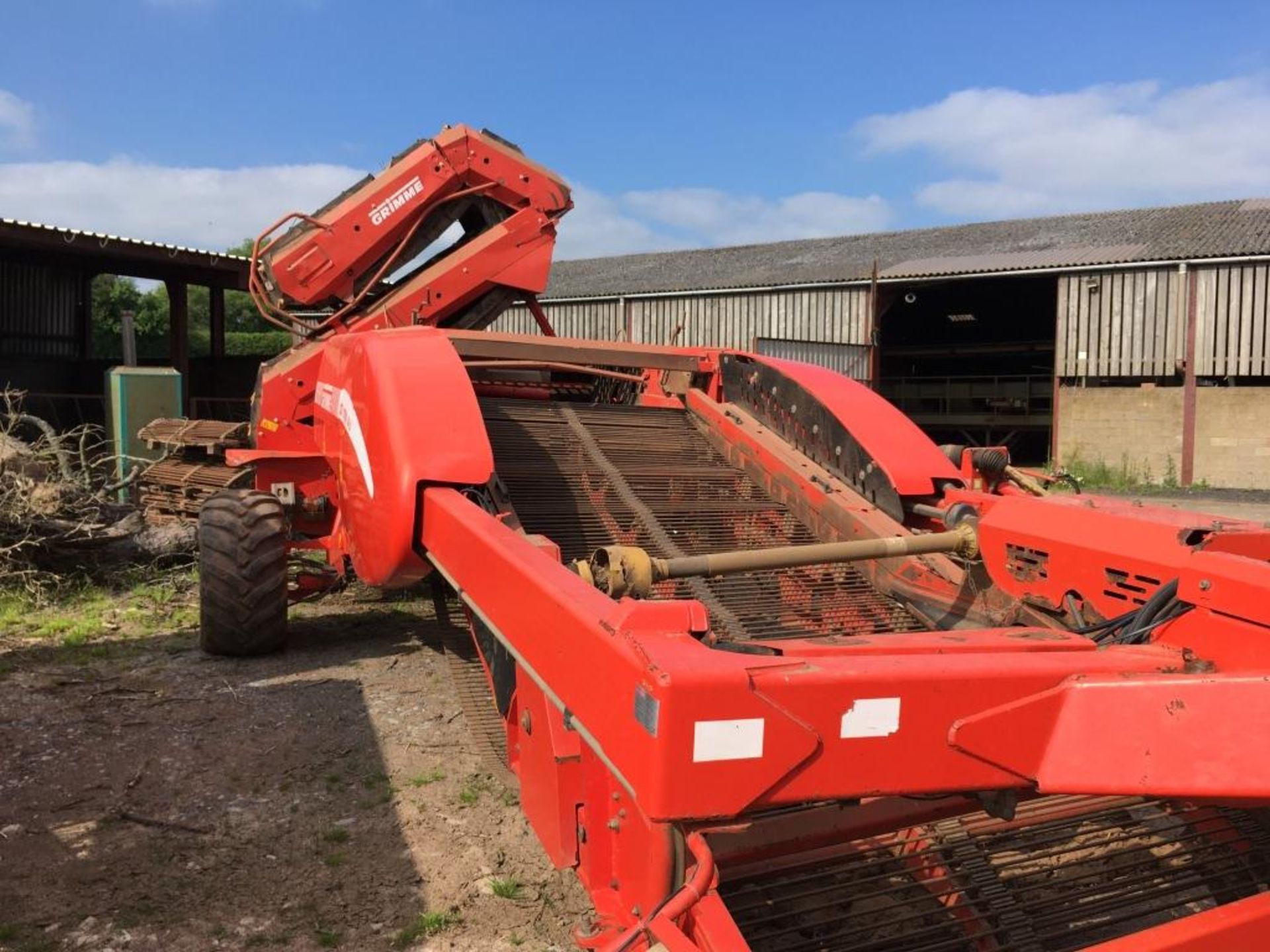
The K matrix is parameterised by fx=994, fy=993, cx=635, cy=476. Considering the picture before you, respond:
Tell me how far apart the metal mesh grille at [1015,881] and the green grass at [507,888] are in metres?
Answer: 0.97

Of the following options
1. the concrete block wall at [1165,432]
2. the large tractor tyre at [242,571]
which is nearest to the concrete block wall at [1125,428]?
the concrete block wall at [1165,432]

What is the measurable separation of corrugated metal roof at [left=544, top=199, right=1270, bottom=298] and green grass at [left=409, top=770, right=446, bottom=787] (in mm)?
16779

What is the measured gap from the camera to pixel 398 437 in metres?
3.40

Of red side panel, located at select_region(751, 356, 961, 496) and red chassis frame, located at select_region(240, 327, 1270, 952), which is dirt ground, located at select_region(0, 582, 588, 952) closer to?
red chassis frame, located at select_region(240, 327, 1270, 952)

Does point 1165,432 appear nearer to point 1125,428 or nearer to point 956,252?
point 1125,428

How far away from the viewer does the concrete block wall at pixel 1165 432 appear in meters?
15.9

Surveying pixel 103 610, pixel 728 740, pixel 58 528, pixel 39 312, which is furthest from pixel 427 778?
pixel 39 312

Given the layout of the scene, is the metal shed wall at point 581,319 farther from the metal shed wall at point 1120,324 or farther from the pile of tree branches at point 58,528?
the pile of tree branches at point 58,528

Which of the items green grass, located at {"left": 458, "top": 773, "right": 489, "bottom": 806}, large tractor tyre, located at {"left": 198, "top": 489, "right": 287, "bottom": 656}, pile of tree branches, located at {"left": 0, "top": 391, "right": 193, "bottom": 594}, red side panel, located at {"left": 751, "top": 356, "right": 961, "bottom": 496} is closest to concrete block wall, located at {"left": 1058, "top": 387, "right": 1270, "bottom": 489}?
red side panel, located at {"left": 751, "top": 356, "right": 961, "bottom": 496}

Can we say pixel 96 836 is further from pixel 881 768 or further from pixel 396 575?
pixel 881 768

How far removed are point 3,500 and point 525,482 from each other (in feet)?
12.8

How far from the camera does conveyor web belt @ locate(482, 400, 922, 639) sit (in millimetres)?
3518

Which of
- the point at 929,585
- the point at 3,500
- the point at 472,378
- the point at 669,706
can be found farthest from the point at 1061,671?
the point at 3,500

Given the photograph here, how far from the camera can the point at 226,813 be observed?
3.22m
